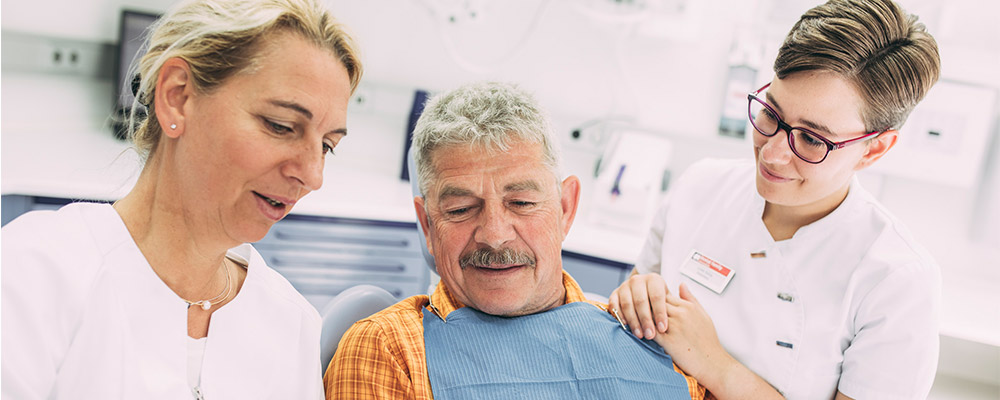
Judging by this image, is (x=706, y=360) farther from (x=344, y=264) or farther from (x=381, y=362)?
(x=344, y=264)

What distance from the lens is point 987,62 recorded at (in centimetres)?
263

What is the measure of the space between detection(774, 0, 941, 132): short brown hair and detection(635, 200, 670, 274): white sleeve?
61 cm

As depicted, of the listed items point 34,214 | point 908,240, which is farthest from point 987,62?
point 34,214

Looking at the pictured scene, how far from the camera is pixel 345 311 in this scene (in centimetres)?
149

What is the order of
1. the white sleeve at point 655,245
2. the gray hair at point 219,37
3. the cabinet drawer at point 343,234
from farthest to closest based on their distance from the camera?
the cabinet drawer at point 343,234
the white sleeve at point 655,245
the gray hair at point 219,37

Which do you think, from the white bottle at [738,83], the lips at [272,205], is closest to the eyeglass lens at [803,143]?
the lips at [272,205]

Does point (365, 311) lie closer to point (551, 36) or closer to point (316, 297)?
point (316, 297)

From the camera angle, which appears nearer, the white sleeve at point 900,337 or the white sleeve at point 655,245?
the white sleeve at point 900,337

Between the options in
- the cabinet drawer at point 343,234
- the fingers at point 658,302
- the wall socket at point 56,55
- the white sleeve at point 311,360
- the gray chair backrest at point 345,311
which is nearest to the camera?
the white sleeve at point 311,360

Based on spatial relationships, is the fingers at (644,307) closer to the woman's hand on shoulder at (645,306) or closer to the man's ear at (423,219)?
the woman's hand on shoulder at (645,306)

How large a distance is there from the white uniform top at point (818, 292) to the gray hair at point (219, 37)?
41.5 inches

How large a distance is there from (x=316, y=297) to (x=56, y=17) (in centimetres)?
162

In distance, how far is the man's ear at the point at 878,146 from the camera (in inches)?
56.2

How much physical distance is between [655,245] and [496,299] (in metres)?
0.64
